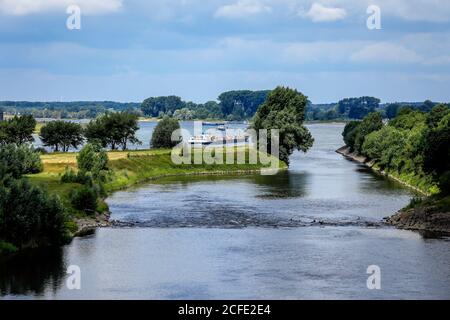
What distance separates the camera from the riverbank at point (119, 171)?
70.2 meters

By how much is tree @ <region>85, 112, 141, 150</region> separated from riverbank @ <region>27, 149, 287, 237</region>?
7569 mm

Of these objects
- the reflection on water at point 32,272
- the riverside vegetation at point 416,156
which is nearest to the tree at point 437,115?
the riverside vegetation at point 416,156

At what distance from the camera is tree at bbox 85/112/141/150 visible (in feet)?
440

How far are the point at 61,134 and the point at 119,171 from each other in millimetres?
30296

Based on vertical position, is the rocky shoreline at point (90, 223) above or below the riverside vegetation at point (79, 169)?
below

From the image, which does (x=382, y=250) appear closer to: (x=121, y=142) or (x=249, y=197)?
(x=249, y=197)

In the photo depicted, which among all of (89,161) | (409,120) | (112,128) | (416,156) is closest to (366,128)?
(409,120)

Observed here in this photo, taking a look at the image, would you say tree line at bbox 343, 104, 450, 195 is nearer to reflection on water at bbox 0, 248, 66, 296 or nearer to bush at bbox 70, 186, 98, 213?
bush at bbox 70, 186, 98, 213

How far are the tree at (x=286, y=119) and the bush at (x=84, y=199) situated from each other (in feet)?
208

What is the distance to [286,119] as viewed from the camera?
134500 millimetres

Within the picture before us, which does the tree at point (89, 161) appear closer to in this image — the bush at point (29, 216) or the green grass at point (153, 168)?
the green grass at point (153, 168)
